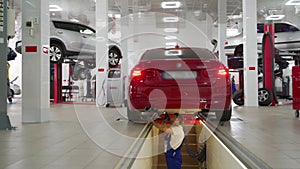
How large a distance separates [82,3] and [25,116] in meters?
8.36

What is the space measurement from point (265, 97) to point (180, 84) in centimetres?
585

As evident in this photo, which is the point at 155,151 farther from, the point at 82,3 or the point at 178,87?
the point at 82,3

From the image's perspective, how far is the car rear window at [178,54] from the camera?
3.98 metres

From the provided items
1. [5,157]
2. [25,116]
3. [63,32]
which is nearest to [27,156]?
[5,157]

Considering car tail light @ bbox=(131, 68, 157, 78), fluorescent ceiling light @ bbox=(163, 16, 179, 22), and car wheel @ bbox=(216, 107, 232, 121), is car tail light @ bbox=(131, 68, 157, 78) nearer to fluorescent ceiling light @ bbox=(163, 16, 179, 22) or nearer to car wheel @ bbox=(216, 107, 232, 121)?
car wheel @ bbox=(216, 107, 232, 121)

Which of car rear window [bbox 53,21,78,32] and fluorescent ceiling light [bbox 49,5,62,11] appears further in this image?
fluorescent ceiling light [bbox 49,5,62,11]

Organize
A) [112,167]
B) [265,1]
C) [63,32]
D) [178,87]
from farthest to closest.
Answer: [265,1] < [63,32] < [178,87] < [112,167]

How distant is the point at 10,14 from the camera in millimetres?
4617

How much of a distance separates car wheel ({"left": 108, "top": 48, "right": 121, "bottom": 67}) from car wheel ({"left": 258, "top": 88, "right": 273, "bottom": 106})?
4.86 meters

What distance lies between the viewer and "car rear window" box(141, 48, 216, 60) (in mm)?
3980

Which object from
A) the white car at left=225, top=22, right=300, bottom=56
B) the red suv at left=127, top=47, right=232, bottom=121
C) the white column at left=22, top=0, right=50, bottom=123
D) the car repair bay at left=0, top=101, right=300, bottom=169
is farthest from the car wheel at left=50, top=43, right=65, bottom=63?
the white car at left=225, top=22, right=300, bottom=56

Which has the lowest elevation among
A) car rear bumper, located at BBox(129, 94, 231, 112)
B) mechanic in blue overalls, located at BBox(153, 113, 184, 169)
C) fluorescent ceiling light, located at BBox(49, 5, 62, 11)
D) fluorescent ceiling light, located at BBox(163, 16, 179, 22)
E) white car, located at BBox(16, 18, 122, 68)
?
mechanic in blue overalls, located at BBox(153, 113, 184, 169)

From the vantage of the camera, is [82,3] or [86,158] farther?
[82,3]

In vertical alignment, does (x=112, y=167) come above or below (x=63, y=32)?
below
